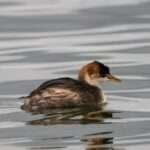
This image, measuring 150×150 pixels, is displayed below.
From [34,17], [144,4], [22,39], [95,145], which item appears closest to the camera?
[95,145]

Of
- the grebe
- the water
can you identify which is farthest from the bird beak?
the water

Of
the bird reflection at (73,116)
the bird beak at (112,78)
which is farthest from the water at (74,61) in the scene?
the bird beak at (112,78)

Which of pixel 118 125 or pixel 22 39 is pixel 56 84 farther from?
pixel 22 39

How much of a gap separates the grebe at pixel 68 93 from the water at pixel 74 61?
241 millimetres

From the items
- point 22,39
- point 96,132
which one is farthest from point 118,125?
point 22,39

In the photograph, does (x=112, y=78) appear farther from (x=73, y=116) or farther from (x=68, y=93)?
(x=73, y=116)

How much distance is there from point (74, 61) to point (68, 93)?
393 centimetres

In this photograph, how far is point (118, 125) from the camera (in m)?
15.7

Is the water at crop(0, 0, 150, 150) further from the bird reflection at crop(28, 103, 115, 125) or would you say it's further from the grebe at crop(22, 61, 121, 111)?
the grebe at crop(22, 61, 121, 111)

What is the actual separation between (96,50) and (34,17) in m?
5.36

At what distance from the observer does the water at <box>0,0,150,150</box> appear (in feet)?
49.1

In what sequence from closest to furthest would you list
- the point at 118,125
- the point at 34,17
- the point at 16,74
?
1. the point at 118,125
2. the point at 16,74
3. the point at 34,17

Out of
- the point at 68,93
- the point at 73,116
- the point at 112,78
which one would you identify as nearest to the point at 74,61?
the point at 112,78

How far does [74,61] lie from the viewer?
2166cm
